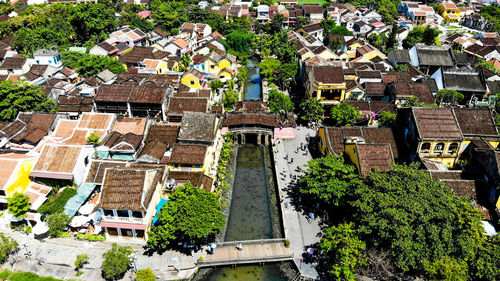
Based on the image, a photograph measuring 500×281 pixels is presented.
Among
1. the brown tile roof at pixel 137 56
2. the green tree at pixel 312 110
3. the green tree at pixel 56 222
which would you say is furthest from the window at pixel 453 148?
the brown tile roof at pixel 137 56

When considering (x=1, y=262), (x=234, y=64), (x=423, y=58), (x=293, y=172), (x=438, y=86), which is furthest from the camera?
(x=234, y=64)

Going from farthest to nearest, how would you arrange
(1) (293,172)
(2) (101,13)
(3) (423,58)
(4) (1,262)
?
(2) (101,13)
(3) (423,58)
(1) (293,172)
(4) (1,262)

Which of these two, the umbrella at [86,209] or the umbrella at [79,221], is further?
the umbrella at [86,209]

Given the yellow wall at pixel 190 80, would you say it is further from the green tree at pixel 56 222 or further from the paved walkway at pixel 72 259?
the paved walkway at pixel 72 259

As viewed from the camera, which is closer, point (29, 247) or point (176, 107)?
point (29, 247)

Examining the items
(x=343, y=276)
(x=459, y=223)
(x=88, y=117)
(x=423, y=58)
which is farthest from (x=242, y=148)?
(x=423, y=58)

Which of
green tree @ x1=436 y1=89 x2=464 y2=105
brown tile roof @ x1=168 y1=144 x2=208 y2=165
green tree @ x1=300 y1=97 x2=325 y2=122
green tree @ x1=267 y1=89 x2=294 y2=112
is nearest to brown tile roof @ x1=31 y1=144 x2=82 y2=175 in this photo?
brown tile roof @ x1=168 y1=144 x2=208 y2=165

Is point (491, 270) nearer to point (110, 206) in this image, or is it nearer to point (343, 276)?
point (343, 276)
